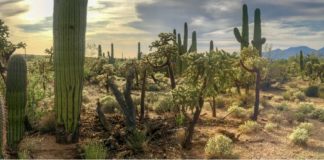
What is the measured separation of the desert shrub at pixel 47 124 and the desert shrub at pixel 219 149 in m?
4.35

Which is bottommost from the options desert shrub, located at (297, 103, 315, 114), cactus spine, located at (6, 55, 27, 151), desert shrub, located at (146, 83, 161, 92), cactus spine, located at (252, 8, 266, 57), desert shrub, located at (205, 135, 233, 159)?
desert shrub, located at (205, 135, 233, 159)

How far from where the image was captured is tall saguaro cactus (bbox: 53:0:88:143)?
941cm

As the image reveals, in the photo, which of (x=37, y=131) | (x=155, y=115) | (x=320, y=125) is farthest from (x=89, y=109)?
(x=320, y=125)

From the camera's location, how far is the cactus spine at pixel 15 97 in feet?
29.3

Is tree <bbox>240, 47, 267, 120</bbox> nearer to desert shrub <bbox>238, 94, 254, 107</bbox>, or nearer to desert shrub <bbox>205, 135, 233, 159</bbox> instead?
desert shrub <bbox>238, 94, 254, 107</bbox>

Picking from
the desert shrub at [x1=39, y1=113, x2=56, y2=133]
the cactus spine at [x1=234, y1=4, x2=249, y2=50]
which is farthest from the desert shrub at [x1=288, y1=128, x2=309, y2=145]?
the cactus spine at [x1=234, y1=4, x2=249, y2=50]

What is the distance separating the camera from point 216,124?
12.6m

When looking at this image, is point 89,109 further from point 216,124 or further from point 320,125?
point 320,125

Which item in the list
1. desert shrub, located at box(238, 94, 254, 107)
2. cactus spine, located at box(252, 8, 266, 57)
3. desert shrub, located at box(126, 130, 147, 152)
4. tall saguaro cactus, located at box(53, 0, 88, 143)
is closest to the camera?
desert shrub, located at box(126, 130, 147, 152)

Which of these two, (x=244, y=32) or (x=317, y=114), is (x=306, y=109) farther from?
(x=244, y=32)

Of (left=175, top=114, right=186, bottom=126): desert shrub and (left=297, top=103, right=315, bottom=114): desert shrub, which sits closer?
(left=175, top=114, right=186, bottom=126): desert shrub

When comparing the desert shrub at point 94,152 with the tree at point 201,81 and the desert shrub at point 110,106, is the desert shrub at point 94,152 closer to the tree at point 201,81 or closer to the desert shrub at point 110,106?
the tree at point 201,81

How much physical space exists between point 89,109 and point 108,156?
6.03 meters

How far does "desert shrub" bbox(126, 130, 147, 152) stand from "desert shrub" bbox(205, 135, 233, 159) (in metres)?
1.45
